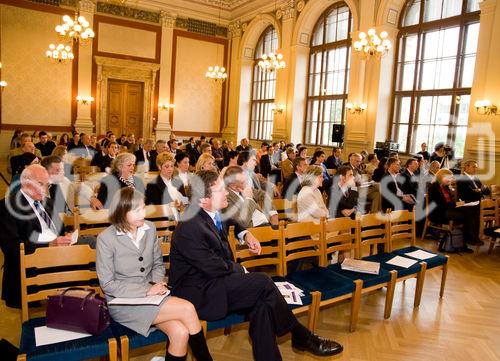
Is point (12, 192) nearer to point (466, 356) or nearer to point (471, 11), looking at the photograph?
point (466, 356)

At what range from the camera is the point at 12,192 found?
3.24 metres

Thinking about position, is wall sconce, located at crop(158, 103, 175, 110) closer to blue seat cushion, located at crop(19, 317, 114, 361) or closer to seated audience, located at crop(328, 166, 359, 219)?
seated audience, located at crop(328, 166, 359, 219)

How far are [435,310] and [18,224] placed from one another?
3819mm

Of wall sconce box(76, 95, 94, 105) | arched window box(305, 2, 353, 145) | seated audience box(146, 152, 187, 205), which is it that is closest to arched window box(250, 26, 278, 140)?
arched window box(305, 2, 353, 145)

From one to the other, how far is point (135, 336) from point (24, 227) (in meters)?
1.42

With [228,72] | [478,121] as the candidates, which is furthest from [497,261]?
[228,72]

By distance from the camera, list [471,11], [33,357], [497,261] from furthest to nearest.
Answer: [471,11]
[497,261]
[33,357]

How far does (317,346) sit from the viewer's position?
283 cm

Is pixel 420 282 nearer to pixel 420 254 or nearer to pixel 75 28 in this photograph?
pixel 420 254

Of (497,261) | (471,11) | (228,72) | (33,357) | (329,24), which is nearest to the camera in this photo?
(33,357)

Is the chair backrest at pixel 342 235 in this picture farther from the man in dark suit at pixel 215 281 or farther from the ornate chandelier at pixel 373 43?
the ornate chandelier at pixel 373 43

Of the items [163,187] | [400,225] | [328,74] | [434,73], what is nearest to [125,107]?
[328,74]

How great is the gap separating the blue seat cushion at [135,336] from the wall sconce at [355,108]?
10.1 metres

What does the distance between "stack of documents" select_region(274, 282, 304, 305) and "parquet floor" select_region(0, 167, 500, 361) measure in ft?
1.39
